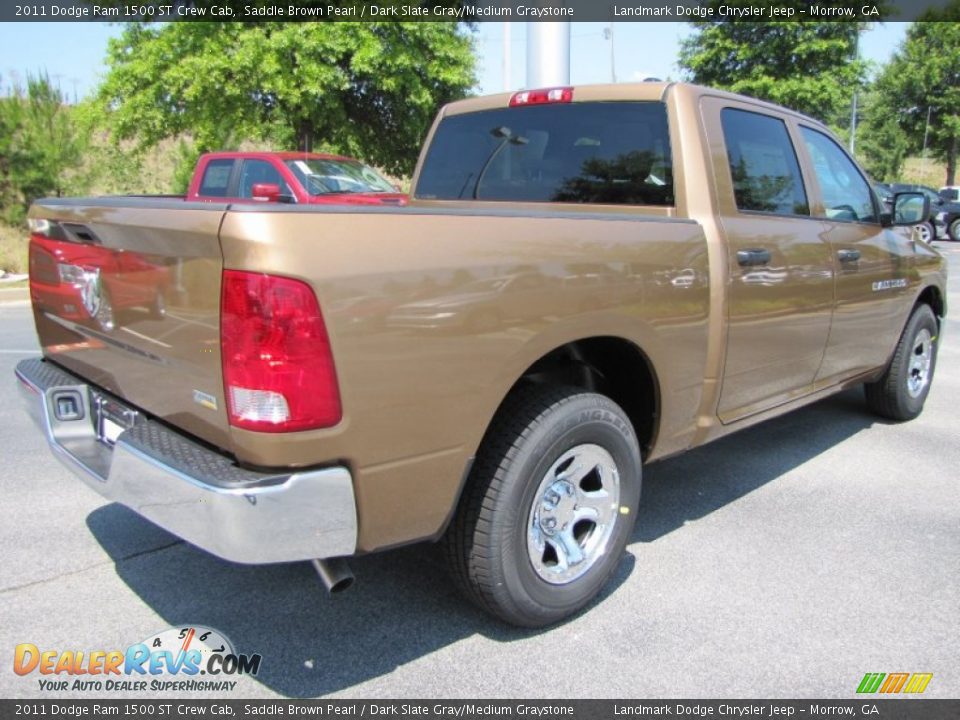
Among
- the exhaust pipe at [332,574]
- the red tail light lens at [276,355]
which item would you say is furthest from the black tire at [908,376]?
the red tail light lens at [276,355]

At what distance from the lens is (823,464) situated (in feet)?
14.9

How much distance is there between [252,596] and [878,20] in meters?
24.9

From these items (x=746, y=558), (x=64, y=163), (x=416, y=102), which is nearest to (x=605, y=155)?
(x=746, y=558)

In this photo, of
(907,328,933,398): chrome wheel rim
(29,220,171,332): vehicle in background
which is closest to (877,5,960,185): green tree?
(907,328,933,398): chrome wheel rim

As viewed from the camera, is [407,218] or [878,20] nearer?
[407,218]

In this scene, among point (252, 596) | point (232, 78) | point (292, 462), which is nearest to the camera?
point (292, 462)

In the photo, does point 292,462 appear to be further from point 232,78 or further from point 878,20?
point 878,20

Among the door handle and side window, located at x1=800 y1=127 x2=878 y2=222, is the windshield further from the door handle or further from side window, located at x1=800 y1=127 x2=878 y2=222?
the door handle

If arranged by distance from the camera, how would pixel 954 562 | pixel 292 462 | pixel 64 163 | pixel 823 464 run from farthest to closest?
pixel 64 163
pixel 823 464
pixel 954 562
pixel 292 462

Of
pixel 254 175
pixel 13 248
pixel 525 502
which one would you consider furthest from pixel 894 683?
pixel 13 248

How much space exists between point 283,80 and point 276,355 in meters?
13.1

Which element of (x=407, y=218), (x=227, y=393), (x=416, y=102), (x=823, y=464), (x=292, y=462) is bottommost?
(x=823, y=464)

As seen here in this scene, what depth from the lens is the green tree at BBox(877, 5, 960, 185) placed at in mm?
29219

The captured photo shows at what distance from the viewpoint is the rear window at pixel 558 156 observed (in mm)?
3367
